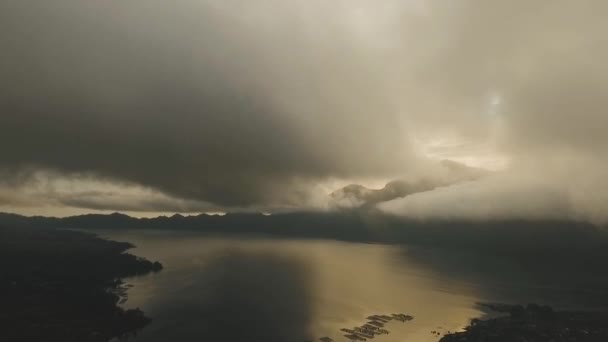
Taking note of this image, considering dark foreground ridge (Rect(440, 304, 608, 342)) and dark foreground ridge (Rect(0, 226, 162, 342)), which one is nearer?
dark foreground ridge (Rect(0, 226, 162, 342))

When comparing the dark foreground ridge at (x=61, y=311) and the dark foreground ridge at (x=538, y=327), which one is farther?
the dark foreground ridge at (x=538, y=327)

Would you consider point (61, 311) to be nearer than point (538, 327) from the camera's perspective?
Yes

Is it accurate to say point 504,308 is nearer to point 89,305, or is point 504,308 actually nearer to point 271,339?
point 271,339

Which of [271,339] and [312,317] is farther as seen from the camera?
[312,317]

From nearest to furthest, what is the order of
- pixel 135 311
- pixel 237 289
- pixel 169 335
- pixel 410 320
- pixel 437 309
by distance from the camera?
pixel 169 335
pixel 135 311
pixel 410 320
pixel 437 309
pixel 237 289

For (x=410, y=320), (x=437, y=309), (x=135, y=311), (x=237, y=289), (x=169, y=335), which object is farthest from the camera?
(x=237, y=289)

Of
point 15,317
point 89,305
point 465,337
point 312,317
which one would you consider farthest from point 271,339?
point 15,317

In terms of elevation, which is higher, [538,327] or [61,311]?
[538,327]
